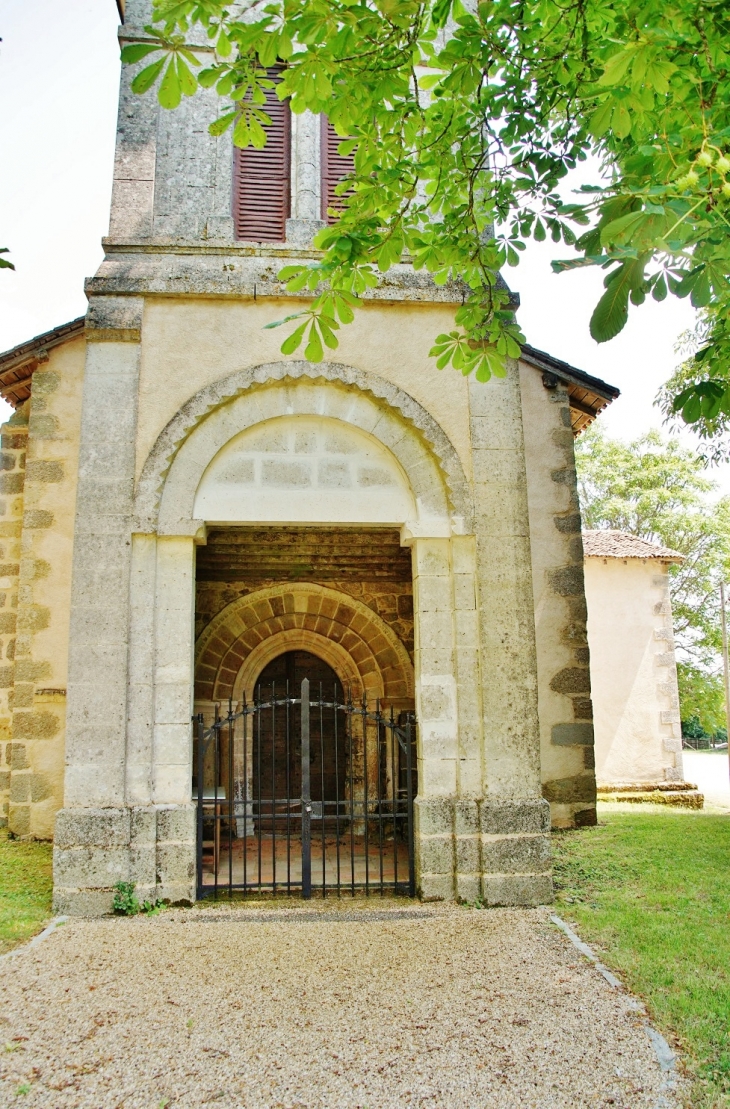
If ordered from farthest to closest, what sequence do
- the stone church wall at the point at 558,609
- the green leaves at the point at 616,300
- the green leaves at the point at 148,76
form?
the stone church wall at the point at 558,609, the green leaves at the point at 148,76, the green leaves at the point at 616,300

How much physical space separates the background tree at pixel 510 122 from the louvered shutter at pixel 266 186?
8.71 ft

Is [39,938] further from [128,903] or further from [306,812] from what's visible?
[306,812]

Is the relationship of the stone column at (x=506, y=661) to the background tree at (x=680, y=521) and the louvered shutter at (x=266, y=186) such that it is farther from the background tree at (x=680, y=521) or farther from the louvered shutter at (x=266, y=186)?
the background tree at (x=680, y=521)

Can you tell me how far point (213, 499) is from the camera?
6.26m

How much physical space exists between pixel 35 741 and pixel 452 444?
4.74 m

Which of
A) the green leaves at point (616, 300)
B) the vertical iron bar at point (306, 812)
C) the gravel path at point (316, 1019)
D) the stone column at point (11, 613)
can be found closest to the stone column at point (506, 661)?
the gravel path at point (316, 1019)

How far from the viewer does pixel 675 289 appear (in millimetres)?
2982

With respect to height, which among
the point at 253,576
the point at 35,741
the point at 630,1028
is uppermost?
the point at 253,576

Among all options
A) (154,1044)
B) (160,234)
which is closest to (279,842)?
(154,1044)

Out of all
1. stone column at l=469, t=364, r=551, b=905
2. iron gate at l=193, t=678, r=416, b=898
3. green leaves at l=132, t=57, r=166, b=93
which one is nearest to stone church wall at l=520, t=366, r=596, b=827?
iron gate at l=193, t=678, r=416, b=898

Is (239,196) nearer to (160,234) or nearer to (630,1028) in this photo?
(160,234)

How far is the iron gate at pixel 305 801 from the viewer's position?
611 centimetres

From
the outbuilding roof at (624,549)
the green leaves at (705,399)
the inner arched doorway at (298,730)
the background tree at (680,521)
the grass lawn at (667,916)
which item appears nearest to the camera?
the green leaves at (705,399)

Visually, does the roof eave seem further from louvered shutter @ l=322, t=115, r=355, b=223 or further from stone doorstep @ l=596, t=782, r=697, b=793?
stone doorstep @ l=596, t=782, r=697, b=793
